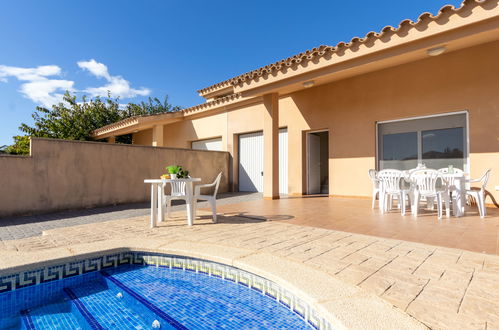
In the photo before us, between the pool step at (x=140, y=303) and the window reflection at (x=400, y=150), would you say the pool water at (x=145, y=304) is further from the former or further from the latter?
the window reflection at (x=400, y=150)

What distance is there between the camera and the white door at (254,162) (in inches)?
432

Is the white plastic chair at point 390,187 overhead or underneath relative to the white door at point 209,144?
underneath

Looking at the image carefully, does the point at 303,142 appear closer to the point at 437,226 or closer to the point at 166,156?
the point at 166,156

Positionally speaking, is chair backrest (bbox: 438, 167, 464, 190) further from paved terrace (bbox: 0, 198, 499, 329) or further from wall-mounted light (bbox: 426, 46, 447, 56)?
wall-mounted light (bbox: 426, 46, 447, 56)

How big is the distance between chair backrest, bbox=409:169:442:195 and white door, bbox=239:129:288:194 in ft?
18.6

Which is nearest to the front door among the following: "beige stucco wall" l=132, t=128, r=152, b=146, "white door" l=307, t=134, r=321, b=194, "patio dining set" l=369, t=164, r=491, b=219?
"white door" l=307, t=134, r=321, b=194

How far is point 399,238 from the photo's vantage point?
3.90 m

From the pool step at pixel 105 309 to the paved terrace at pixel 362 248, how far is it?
613 millimetres

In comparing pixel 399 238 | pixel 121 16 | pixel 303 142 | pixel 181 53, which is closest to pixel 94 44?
pixel 121 16

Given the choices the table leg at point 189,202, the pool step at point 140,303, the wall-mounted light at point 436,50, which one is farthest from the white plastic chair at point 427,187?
the pool step at point 140,303

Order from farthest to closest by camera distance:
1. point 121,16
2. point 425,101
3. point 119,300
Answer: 1. point 121,16
2. point 425,101
3. point 119,300

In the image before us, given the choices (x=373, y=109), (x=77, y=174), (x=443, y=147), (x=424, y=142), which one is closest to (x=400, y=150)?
(x=424, y=142)

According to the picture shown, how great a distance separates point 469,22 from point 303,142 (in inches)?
235

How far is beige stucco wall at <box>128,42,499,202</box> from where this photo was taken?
669cm
